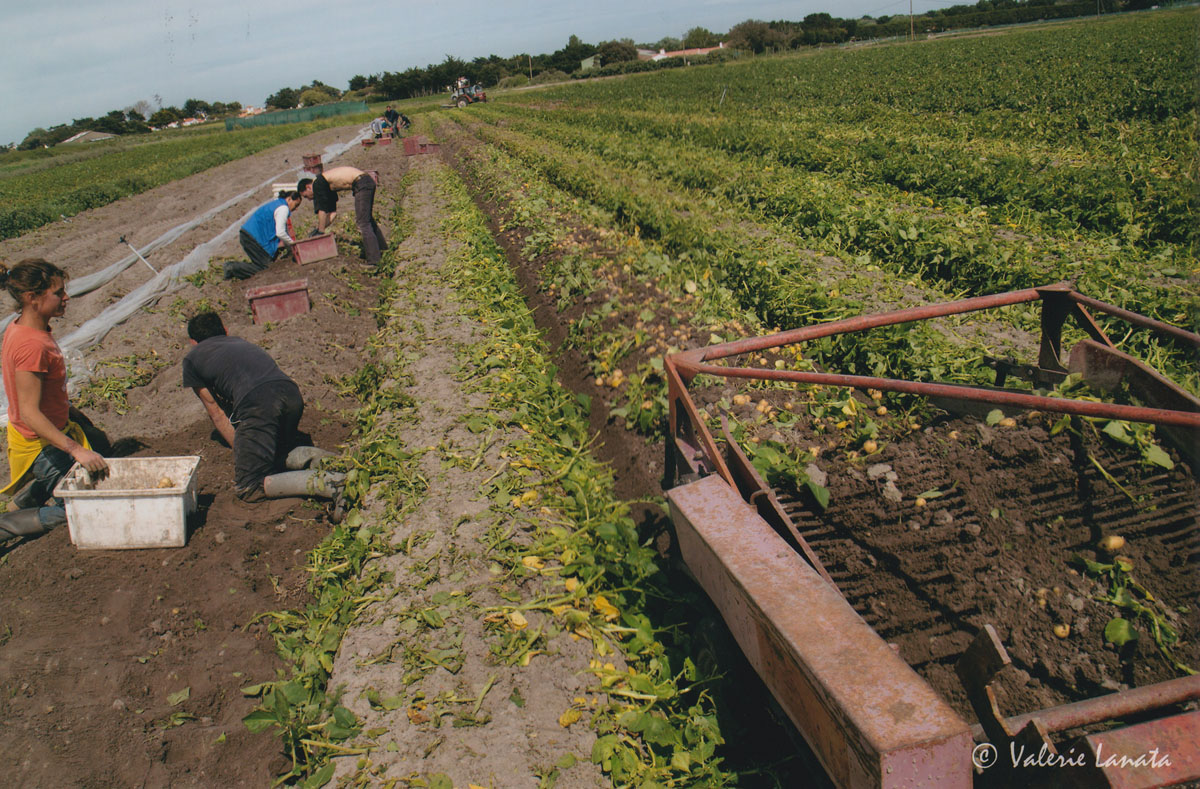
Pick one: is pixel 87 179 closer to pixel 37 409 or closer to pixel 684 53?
pixel 37 409

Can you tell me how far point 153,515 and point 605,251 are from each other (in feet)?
18.5

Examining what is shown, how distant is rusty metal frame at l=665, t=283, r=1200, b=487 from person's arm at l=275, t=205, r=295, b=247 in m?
8.16

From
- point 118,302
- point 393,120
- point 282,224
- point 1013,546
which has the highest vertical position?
point 393,120

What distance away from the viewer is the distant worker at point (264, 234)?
370 inches

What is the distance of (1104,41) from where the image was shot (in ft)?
97.2

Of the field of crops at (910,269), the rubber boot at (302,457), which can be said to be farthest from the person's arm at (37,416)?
the field of crops at (910,269)

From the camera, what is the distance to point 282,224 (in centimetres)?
936

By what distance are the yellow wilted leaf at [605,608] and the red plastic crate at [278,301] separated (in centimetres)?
589

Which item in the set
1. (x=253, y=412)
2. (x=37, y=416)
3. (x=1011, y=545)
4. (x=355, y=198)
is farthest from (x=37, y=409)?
(x=355, y=198)

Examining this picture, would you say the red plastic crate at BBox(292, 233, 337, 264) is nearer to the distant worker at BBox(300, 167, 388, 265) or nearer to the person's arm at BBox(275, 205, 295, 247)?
the person's arm at BBox(275, 205, 295, 247)

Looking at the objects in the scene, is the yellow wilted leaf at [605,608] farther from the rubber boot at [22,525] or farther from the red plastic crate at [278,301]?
the red plastic crate at [278,301]

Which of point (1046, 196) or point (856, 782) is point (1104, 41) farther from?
point (856, 782)

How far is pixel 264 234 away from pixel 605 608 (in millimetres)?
9011

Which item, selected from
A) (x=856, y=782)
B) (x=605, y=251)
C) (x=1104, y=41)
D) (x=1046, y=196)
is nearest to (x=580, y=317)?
(x=605, y=251)
